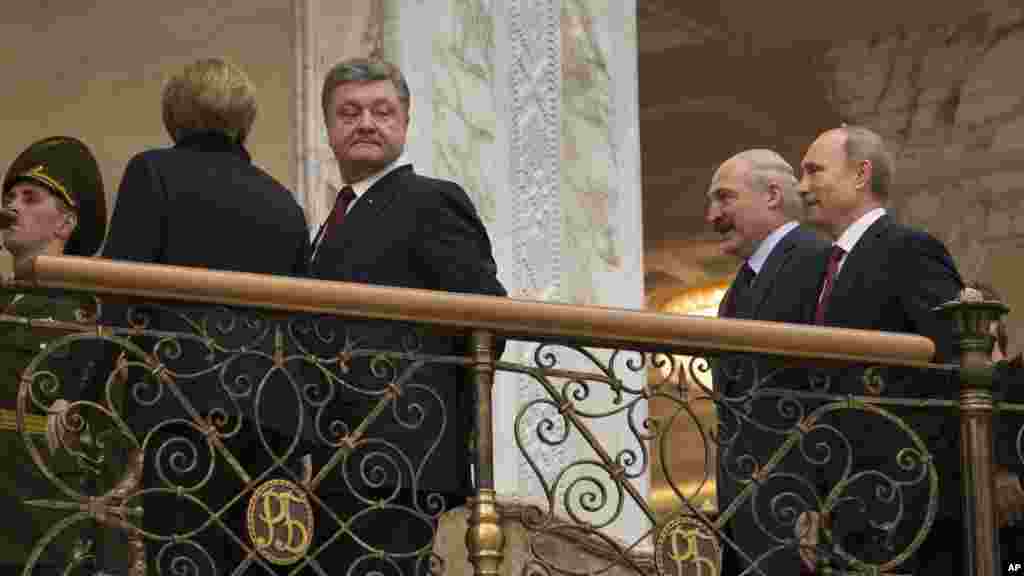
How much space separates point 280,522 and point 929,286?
2.20 m

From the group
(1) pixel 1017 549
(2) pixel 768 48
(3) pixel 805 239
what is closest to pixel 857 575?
(1) pixel 1017 549

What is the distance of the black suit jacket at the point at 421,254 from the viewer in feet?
27.9

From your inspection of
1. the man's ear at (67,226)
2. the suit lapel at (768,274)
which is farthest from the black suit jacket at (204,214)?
the suit lapel at (768,274)

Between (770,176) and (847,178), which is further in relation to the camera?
A: (770,176)

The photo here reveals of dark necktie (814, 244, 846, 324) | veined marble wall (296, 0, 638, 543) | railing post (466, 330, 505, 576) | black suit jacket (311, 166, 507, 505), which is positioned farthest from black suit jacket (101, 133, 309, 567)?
veined marble wall (296, 0, 638, 543)

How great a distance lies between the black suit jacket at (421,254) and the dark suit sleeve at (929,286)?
1.30m

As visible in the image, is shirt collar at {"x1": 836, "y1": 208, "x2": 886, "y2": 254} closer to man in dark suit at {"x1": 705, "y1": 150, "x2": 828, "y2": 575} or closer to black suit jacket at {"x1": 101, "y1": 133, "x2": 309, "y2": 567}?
man in dark suit at {"x1": 705, "y1": 150, "x2": 828, "y2": 575}

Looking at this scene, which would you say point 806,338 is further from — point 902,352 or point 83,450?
point 83,450

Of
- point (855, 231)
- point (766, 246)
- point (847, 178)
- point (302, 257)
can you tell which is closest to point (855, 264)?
point (855, 231)

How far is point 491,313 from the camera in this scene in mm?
8406

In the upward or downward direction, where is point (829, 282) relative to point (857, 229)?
downward

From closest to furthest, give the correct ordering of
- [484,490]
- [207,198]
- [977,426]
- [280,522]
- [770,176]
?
[280,522] → [484,490] → [207,198] → [977,426] → [770,176]

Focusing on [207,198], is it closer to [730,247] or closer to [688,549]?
[688,549]

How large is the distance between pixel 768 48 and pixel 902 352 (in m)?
7.73
